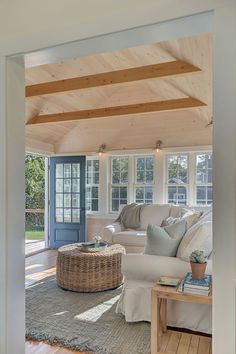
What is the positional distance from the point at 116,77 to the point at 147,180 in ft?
9.33

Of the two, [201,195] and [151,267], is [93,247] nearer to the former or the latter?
[151,267]

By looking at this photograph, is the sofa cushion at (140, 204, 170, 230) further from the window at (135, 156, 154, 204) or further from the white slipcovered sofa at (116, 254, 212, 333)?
the white slipcovered sofa at (116, 254, 212, 333)

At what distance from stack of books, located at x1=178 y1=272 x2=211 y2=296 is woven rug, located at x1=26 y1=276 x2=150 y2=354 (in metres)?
0.63

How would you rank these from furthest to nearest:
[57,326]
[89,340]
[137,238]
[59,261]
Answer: [137,238], [59,261], [57,326], [89,340]

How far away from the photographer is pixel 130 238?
17.3 ft

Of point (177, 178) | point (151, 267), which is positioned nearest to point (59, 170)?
point (177, 178)

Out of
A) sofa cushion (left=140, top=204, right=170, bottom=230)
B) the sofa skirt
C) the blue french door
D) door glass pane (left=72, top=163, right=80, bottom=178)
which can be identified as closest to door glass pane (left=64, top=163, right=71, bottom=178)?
the blue french door

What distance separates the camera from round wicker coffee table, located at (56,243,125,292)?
3.58m

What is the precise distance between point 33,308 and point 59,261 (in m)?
0.72
